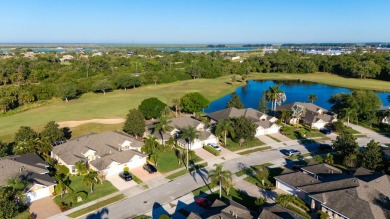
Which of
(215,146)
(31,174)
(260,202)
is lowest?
(215,146)

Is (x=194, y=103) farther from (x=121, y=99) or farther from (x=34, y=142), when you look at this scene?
(x=34, y=142)

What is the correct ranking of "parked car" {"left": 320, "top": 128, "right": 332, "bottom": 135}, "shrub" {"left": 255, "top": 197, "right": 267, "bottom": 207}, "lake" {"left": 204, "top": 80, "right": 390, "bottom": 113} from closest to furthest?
1. "shrub" {"left": 255, "top": 197, "right": 267, "bottom": 207}
2. "parked car" {"left": 320, "top": 128, "right": 332, "bottom": 135}
3. "lake" {"left": 204, "top": 80, "right": 390, "bottom": 113}

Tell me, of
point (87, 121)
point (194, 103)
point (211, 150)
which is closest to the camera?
point (211, 150)

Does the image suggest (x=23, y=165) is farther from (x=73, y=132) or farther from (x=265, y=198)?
(x=265, y=198)

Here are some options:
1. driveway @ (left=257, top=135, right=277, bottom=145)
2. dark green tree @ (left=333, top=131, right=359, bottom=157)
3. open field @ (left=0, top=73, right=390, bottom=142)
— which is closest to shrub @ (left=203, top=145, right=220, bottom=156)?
driveway @ (left=257, top=135, right=277, bottom=145)

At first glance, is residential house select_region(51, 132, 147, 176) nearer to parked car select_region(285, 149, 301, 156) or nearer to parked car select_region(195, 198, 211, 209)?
parked car select_region(195, 198, 211, 209)

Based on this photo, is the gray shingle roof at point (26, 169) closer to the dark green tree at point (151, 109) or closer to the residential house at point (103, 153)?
the residential house at point (103, 153)

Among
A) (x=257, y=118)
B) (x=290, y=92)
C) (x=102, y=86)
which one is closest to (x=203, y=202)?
(x=257, y=118)

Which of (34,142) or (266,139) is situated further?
(266,139)
